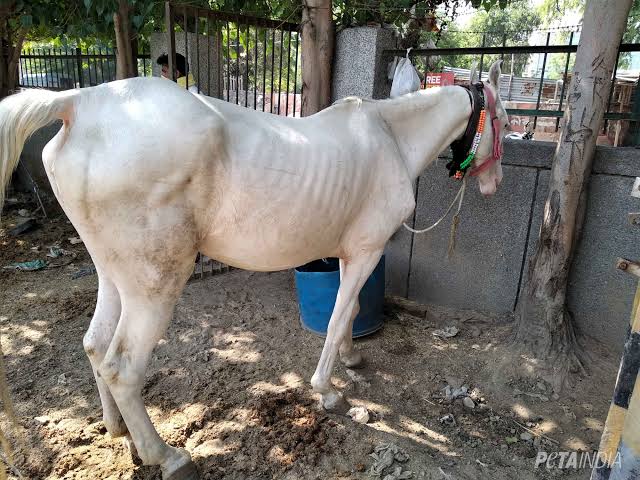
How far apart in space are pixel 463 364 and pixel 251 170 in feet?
7.85

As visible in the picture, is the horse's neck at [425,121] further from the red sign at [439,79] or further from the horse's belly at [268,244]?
the red sign at [439,79]

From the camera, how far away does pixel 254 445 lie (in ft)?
8.71

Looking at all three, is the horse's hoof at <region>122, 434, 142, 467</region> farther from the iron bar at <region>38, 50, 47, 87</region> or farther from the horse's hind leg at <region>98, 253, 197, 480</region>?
the iron bar at <region>38, 50, 47, 87</region>

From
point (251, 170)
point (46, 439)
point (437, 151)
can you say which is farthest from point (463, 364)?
point (46, 439)

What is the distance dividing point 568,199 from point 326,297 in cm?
193

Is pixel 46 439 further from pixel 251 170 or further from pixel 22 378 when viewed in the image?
pixel 251 170

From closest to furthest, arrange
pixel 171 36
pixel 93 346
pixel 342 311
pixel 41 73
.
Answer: pixel 93 346
pixel 342 311
pixel 171 36
pixel 41 73

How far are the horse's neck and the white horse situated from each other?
5 centimetres

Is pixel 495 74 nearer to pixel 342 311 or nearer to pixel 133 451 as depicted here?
pixel 342 311

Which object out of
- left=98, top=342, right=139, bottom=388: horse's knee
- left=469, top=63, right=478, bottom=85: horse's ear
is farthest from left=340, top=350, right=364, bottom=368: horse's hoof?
left=469, top=63, right=478, bottom=85: horse's ear

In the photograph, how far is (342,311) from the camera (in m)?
2.88

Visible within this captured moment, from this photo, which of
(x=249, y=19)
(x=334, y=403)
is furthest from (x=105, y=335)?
(x=249, y=19)

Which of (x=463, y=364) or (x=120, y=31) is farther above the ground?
(x=120, y=31)

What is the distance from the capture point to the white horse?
1964 millimetres
